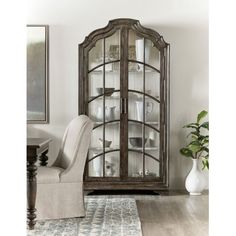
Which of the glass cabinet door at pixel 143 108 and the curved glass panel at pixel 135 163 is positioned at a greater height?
the glass cabinet door at pixel 143 108

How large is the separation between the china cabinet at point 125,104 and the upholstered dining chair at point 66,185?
55.2 inches

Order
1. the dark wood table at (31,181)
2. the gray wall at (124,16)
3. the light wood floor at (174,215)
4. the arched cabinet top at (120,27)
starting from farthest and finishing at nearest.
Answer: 1. the gray wall at (124,16)
2. the arched cabinet top at (120,27)
3. the light wood floor at (174,215)
4. the dark wood table at (31,181)

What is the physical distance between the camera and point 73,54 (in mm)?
6180

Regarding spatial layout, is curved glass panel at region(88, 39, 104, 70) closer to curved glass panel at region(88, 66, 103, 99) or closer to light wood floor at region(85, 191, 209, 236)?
curved glass panel at region(88, 66, 103, 99)

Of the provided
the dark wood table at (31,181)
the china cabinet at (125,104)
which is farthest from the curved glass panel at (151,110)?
the dark wood table at (31,181)

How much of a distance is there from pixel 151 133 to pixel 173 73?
799 mm

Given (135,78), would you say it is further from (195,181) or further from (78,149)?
(78,149)

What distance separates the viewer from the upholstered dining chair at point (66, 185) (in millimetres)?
4207

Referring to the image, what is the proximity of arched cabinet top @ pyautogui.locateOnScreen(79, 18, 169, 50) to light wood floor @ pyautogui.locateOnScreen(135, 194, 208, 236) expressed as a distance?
164 centimetres

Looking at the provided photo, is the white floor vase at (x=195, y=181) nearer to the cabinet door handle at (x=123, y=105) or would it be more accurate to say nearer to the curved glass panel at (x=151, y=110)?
the curved glass panel at (x=151, y=110)

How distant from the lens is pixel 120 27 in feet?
19.1

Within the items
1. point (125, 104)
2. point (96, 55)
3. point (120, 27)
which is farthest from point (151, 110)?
point (120, 27)

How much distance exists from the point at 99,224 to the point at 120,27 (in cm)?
244
